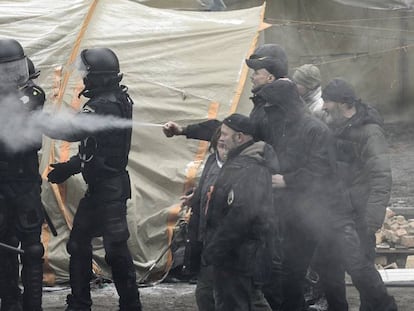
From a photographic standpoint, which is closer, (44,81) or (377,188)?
(377,188)

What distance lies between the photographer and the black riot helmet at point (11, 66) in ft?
25.0

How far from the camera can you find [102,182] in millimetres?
7836

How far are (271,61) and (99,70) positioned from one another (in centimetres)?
127

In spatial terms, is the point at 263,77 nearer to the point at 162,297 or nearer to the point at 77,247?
the point at 77,247

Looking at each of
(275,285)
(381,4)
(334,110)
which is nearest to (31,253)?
(275,285)

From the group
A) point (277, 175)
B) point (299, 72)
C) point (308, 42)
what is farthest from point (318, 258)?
point (308, 42)

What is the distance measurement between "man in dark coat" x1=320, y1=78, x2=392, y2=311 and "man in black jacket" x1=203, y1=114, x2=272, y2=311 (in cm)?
135

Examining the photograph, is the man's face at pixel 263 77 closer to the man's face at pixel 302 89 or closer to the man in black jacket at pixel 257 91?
the man in black jacket at pixel 257 91

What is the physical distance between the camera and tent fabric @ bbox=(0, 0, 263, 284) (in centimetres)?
929

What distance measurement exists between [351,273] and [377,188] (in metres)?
0.66

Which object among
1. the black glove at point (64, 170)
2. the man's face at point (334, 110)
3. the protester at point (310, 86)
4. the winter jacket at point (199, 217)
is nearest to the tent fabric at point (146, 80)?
the black glove at point (64, 170)

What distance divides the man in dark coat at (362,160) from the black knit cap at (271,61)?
0.39m

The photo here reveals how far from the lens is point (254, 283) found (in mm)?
6727

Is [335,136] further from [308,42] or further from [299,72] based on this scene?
[308,42]
